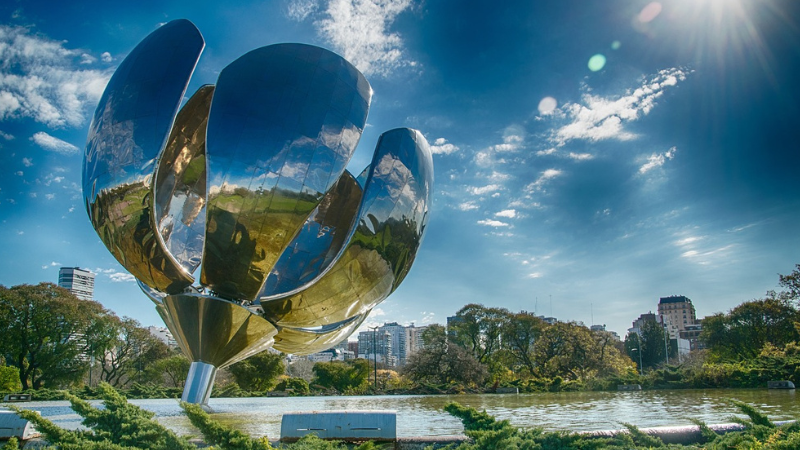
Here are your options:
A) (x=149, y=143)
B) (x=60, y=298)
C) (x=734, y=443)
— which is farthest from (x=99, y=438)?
(x=60, y=298)

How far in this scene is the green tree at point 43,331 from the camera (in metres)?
27.9

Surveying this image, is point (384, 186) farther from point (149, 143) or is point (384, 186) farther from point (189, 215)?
point (189, 215)

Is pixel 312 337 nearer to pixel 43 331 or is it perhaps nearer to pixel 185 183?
pixel 185 183

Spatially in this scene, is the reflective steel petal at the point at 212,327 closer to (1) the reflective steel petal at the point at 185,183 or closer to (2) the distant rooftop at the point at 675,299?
(1) the reflective steel petal at the point at 185,183

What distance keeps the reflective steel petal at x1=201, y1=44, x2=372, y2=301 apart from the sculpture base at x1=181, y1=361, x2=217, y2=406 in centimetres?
97

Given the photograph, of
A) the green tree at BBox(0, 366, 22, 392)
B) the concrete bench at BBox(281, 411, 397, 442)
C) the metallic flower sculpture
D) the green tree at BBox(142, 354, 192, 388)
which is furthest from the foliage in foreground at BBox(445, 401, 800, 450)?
the green tree at BBox(142, 354, 192, 388)

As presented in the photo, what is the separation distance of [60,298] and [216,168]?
99.6 ft

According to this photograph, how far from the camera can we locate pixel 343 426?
646 centimetres

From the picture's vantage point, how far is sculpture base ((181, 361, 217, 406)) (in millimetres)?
5961

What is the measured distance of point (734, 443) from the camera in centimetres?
507

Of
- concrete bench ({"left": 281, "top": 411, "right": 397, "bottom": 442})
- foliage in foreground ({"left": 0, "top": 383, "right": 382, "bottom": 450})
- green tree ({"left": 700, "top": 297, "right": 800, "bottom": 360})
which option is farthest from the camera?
green tree ({"left": 700, "top": 297, "right": 800, "bottom": 360})

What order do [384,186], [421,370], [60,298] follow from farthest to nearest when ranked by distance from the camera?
[421,370]
[60,298]
[384,186]

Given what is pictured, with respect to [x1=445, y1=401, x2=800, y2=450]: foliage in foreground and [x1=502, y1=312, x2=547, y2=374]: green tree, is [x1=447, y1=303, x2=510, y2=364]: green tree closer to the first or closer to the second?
[x1=502, y1=312, x2=547, y2=374]: green tree

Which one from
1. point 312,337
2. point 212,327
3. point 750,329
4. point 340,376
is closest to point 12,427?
point 212,327
